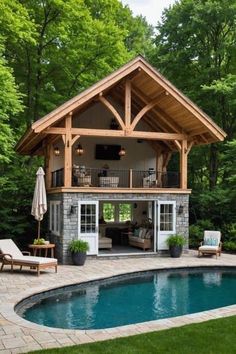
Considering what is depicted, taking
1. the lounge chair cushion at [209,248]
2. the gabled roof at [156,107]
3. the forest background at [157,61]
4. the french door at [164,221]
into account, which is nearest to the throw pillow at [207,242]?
the lounge chair cushion at [209,248]

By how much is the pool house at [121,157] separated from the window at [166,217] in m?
0.04

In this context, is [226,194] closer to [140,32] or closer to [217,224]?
[217,224]

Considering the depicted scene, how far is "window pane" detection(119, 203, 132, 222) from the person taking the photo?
70.0 ft

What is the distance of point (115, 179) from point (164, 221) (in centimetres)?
266

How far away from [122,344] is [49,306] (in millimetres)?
4070

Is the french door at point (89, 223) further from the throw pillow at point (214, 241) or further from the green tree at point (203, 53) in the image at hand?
the green tree at point (203, 53)

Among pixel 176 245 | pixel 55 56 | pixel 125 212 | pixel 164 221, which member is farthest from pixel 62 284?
pixel 55 56

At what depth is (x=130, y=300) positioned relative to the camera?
10609 millimetres

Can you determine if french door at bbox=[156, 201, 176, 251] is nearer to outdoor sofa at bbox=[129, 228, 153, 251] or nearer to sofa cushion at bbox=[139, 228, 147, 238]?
outdoor sofa at bbox=[129, 228, 153, 251]

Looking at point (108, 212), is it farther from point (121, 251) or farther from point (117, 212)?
point (121, 251)

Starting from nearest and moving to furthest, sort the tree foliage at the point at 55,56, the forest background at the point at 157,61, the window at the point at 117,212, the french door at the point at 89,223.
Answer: the french door at the point at 89,223
the window at the point at 117,212
the forest background at the point at 157,61
the tree foliage at the point at 55,56

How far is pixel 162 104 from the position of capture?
17.6 meters

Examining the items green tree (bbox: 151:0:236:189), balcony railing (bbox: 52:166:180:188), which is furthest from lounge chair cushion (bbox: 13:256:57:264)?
green tree (bbox: 151:0:236:189)

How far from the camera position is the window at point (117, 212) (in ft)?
68.8
